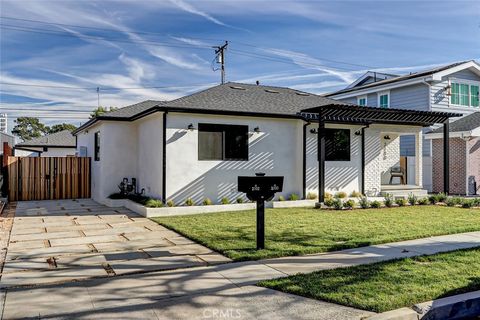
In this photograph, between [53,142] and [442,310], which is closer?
[442,310]

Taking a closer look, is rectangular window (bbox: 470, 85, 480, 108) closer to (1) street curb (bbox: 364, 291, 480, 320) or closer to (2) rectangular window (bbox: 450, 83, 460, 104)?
(2) rectangular window (bbox: 450, 83, 460, 104)

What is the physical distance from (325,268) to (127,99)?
34490mm

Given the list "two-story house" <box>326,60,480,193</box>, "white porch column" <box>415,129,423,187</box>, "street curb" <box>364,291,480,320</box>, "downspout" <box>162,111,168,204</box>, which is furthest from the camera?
"two-story house" <box>326,60,480,193</box>

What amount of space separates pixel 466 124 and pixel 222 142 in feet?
37.0

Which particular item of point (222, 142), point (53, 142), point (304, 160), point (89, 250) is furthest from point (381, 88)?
point (53, 142)

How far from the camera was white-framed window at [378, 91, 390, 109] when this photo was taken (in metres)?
19.9

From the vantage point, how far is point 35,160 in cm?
1501

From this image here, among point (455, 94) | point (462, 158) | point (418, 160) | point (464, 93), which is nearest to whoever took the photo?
point (418, 160)

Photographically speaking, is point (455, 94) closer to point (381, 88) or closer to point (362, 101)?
point (381, 88)

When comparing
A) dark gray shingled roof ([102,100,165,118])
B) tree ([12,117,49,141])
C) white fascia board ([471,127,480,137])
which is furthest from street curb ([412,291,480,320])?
tree ([12,117,49,141])

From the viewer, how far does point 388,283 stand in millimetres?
4465

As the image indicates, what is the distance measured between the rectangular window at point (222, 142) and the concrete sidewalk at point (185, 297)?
679 cm

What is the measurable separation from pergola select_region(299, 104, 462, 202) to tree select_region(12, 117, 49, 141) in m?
57.2

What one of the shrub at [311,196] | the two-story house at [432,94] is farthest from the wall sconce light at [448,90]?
the shrub at [311,196]
